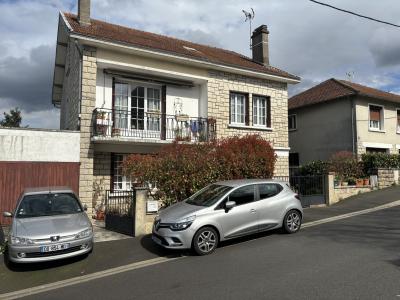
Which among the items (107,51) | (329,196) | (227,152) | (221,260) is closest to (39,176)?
(107,51)

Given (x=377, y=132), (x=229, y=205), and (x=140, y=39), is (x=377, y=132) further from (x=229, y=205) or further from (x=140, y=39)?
(x=229, y=205)

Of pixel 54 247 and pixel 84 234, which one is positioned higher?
pixel 84 234

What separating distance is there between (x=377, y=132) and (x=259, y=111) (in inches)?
387

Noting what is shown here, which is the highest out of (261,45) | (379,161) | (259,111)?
(261,45)

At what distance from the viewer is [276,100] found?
A: 19.0m

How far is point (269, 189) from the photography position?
9875 mm

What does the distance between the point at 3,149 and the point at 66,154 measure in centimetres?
197

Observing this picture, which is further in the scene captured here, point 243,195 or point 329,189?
point 329,189

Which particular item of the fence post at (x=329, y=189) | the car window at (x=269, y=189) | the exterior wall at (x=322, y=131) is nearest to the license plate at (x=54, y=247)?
the car window at (x=269, y=189)

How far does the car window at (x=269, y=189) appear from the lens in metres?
9.65

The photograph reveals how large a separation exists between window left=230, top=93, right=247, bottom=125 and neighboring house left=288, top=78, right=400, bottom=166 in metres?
8.51

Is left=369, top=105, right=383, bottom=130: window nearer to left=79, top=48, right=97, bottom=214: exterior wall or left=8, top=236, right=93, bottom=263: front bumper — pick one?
left=79, top=48, right=97, bottom=214: exterior wall

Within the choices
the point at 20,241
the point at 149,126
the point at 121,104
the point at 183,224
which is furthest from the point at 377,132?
the point at 20,241

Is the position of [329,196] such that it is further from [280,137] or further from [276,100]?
[276,100]
